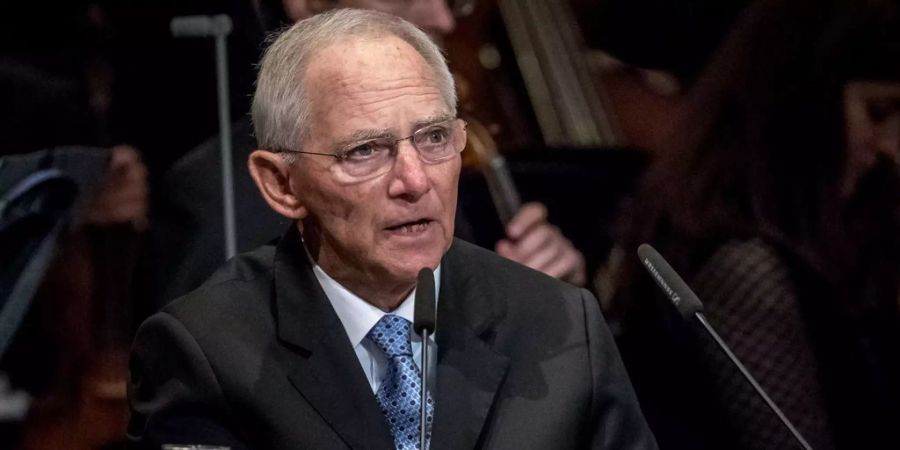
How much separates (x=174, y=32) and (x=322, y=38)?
1026 millimetres

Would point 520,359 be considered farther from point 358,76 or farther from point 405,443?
point 358,76

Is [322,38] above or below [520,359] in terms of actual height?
above

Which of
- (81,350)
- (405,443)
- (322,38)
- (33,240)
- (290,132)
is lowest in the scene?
(81,350)

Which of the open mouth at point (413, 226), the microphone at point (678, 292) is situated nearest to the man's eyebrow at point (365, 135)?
the open mouth at point (413, 226)

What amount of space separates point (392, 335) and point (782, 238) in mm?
960

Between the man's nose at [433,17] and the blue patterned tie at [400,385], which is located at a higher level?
the man's nose at [433,17]

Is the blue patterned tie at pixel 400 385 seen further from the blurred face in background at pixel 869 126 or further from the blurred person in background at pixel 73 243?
the blurred face in background at pixel 869 126

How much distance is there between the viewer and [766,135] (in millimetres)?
2887

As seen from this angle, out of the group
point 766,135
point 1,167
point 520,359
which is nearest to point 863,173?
point 766,135

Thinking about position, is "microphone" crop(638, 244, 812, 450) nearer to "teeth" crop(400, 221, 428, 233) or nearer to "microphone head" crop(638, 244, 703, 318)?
"microphone head" crop(638, 244, 703, 318)

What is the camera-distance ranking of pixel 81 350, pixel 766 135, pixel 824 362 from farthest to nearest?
1. pixel 81 350
2. pixel 766 135
3. pixel 824 362

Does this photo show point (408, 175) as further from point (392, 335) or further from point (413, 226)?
point (392, 335)

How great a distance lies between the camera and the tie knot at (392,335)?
204cm

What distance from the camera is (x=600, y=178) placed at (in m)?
3.32
